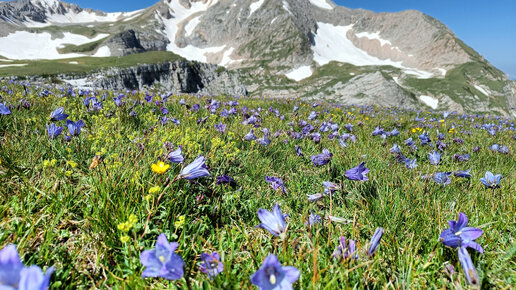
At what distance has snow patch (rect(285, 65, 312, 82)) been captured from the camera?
146 m

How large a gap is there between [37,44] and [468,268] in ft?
703

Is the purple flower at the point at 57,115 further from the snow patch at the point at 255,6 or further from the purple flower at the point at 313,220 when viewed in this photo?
the snow patch at the point at 255,6

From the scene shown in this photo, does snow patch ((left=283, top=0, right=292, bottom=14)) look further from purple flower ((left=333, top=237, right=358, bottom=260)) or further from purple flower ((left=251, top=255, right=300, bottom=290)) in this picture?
purple flower ((left=251, top=255, right=300, bottom=290))

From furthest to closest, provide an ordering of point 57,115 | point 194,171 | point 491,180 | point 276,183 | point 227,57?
point 227,57 → point 57,115 → point 276,183 → point 491,180 → point 194,171

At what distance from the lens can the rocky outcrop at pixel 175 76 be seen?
81188 millimetres

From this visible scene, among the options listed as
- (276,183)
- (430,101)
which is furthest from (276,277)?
(430,101)

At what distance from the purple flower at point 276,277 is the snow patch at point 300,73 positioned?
14952 cm

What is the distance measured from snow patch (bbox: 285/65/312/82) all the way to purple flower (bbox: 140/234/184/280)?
14956 centimetres

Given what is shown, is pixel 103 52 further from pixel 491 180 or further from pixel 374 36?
pixel 374 36

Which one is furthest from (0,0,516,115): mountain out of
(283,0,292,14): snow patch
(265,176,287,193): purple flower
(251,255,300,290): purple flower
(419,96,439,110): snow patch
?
(251,255,300,290): purple flower

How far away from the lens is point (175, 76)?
9275cm

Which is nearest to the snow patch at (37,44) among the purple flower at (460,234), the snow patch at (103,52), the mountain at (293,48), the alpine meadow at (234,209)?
the mountain at (293,48)

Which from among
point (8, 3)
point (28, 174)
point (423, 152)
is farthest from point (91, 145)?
point (8, 3)

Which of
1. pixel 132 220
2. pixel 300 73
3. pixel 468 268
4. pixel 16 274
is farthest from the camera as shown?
pixel 300 73
